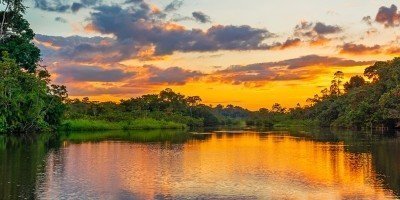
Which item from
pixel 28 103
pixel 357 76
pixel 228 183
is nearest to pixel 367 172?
pixel 228 183

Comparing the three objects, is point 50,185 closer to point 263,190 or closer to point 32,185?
point 32,185

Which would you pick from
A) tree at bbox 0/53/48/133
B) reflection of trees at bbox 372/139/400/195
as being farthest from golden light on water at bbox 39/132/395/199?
tree at bbox 0/53/48/133

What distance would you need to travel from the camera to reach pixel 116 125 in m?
78.1

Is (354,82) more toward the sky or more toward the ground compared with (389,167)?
more toward the sky

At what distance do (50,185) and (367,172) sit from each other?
1298cm

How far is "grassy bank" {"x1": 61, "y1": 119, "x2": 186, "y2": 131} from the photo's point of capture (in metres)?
67.5

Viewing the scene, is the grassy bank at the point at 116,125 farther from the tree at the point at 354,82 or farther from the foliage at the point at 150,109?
the tree at the point at 354,82

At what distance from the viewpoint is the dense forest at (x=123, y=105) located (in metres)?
49.7

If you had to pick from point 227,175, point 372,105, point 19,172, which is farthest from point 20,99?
point 372,105

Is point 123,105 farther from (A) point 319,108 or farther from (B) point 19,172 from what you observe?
(B) point 19,172

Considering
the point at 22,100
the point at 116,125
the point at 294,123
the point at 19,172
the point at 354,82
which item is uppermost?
the point at 354,82

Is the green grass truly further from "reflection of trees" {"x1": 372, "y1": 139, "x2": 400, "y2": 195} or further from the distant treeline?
"reflection of trees" {"x1": 372, "y1": 139, "x2": 400, "y2": 195}

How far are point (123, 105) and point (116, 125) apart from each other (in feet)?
76.9

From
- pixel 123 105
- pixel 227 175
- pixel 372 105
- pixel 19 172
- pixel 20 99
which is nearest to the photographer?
pixel 19 172
